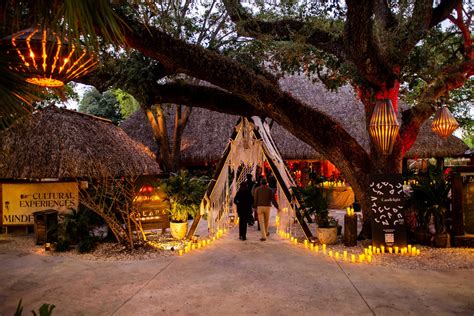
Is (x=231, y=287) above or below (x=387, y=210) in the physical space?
below

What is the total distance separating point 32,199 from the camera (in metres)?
9.02

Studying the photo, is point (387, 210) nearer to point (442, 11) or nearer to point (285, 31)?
point (442, 11)

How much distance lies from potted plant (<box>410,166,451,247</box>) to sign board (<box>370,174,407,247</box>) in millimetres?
455

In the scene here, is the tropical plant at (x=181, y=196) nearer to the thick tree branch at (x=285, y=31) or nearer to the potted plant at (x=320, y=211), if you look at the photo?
the potted plant at (x=320, y=211)

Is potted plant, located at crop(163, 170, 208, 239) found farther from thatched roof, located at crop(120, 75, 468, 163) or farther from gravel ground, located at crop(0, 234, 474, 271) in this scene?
thatched roof, located at crop(120, 75, 468, 163)

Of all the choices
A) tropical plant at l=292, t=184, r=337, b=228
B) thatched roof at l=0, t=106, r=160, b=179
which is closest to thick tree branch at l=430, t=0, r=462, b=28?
tropical plant at l=292, t=184, r=337, b=228

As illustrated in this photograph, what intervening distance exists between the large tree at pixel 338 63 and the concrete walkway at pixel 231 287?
96.7 inches

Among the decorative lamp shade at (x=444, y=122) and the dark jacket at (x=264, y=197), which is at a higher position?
the decorative lamp shade at (x=444, y=122)

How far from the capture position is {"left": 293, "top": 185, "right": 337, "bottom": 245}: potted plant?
7.54m

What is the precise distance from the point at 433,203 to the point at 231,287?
4222 millimetres

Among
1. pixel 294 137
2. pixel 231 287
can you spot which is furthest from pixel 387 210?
pixel 294 137

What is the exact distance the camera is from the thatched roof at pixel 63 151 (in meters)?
7.33

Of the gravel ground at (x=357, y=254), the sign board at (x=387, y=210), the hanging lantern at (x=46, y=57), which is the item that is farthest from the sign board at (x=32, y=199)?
the sign board at (x=387, y=210)

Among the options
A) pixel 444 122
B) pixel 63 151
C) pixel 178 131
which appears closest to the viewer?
pixel 63 151
